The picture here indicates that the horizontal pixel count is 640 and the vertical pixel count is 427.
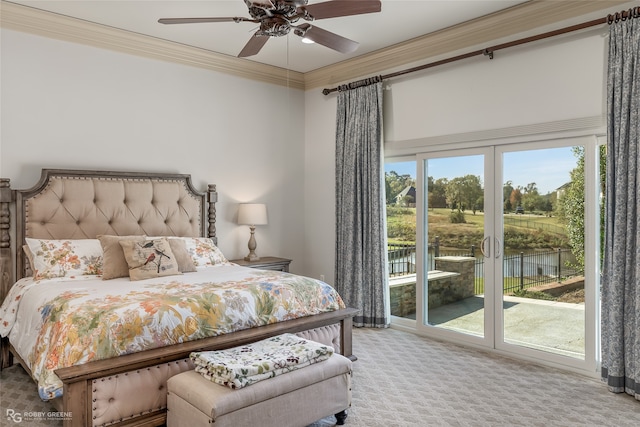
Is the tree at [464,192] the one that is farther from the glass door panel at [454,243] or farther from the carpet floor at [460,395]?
the carpet floor at [460,395]

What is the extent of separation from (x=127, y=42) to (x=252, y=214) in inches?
84.0

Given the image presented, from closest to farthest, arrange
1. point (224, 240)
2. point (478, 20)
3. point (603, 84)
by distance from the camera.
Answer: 1. point (603, 84)
2. point (478, 20)
3. point (224, 240)

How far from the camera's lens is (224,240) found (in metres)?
5.22

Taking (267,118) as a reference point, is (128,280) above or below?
below

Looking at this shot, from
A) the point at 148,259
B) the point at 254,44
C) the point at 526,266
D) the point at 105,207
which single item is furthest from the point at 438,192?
the point at 105,207

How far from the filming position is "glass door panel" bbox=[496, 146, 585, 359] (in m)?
3.68

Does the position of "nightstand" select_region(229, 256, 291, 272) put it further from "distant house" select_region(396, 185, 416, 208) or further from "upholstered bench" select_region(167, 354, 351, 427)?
"upholstered bench" select_region(167, 354, 351, 427)

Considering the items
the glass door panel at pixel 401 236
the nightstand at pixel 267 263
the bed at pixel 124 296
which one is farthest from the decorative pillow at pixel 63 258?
the glass door panel at pixel 401 236

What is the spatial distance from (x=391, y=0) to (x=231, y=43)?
182cm

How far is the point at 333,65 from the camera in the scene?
17.8ft

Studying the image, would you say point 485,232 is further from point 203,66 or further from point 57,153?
point 57,153

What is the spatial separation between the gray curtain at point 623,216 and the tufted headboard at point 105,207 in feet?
12.2

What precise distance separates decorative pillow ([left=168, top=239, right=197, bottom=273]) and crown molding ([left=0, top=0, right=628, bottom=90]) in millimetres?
2028

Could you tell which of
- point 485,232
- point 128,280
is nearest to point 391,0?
point 485,232
